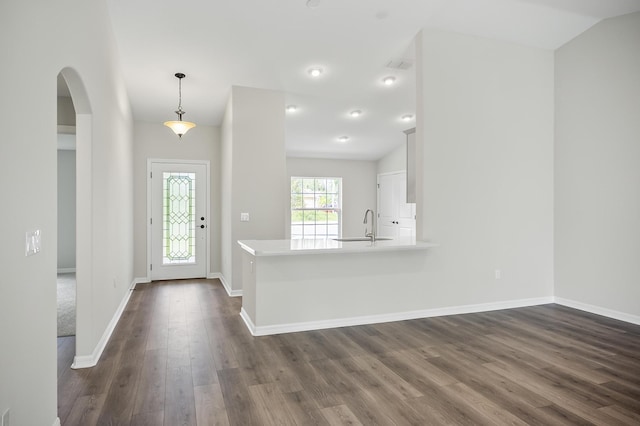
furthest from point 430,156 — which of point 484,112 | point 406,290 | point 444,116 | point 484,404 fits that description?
point 484,404

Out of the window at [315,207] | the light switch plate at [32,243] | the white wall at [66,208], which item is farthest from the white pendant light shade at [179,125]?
the window at [315,207]

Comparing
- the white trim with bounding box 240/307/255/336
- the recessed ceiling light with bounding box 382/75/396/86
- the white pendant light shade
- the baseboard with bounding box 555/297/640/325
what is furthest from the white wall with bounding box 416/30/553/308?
the white pendant light shade

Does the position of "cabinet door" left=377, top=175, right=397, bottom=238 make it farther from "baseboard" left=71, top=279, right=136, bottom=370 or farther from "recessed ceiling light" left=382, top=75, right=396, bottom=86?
"baseboard" left=71, top=279, right=136, bottom=370

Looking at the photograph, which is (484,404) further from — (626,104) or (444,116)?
(626,104)

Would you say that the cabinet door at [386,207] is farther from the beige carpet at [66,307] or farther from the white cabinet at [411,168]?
the beige carpet at [66,307]

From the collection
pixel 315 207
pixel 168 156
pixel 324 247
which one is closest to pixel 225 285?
pixel 168 156

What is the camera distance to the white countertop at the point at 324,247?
3.57 meters

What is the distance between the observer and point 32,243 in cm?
173

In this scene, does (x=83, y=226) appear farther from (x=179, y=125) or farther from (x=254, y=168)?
(x=254, y=168)

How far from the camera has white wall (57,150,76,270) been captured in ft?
23.7

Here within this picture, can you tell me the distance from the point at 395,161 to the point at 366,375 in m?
6.40

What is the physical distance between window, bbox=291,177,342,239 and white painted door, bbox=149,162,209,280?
8.90 feet

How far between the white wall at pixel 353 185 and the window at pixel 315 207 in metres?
0.14

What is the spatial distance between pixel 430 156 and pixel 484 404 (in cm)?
261
